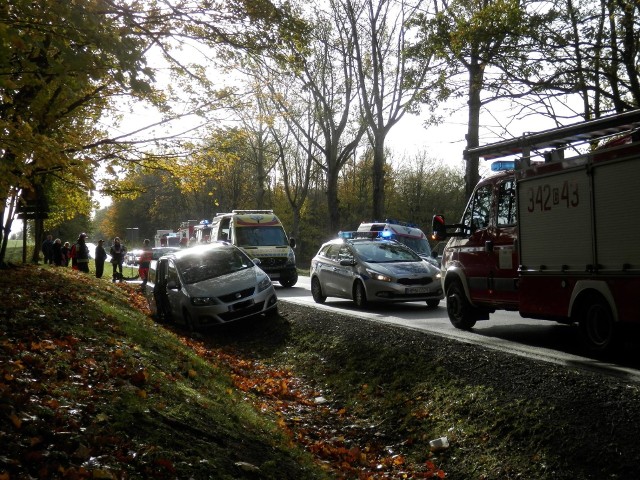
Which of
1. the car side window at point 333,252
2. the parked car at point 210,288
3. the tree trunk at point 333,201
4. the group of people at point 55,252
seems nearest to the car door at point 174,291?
the parked car at point 210,288

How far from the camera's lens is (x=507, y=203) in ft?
35.6

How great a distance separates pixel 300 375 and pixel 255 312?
3616mm

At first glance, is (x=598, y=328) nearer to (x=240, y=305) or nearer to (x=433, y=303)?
(x=240, y=305)

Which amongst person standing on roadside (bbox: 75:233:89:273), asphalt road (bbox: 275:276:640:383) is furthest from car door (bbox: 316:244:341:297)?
person standing on roadside (bbox: 75:233:89:273)

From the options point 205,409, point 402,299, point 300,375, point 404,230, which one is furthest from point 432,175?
point 205,409

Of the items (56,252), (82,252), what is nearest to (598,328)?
(82,252)

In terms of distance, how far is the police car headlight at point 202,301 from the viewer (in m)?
13.7

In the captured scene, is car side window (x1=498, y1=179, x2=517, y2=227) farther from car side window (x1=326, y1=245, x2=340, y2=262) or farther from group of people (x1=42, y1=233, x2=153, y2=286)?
group of people (x1=42, y1=233, x2=153, y2=286)

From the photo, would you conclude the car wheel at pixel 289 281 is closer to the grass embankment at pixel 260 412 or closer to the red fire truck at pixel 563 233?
the red fire truck at pixel 563 233

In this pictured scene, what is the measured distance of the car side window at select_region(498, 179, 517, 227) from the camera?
10672mm

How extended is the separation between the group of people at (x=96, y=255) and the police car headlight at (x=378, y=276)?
11.7m

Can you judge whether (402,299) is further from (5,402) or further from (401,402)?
(5,402)

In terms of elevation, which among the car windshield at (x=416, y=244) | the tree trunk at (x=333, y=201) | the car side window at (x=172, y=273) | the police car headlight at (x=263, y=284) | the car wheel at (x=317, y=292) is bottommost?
the car wheel at (x=317, y=292)

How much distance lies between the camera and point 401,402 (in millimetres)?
7711
